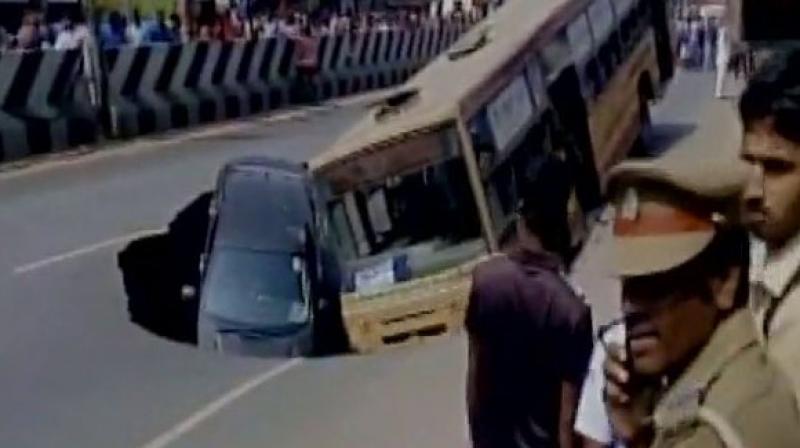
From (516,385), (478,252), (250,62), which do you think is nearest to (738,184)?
(516,385)

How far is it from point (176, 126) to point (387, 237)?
2148 cm

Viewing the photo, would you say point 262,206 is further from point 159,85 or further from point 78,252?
point 159,85

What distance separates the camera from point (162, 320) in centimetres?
1605

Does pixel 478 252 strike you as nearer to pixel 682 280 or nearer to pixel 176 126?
pixel 682 280

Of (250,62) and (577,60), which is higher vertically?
(577,60)

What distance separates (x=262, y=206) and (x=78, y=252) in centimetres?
418

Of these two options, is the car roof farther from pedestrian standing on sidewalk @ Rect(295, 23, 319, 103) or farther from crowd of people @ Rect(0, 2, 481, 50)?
pedestrian standing on sidewalk @ Rect(295, 23, 319, 103)

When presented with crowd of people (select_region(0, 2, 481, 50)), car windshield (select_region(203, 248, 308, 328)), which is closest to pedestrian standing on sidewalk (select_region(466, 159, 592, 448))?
car windshield (select_region(203, 248, 308, 328))

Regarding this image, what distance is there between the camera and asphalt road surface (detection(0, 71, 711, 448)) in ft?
38.5

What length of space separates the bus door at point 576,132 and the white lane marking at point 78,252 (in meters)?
3.73

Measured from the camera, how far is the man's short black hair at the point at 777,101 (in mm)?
3094

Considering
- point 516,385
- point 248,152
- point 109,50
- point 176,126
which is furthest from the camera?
point 176,126

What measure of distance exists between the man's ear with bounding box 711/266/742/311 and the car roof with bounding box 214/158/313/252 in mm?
12264

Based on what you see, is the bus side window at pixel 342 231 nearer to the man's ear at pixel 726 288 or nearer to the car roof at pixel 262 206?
the car roof at pixel 262 206
